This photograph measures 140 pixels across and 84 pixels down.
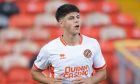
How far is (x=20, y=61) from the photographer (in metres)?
10.5

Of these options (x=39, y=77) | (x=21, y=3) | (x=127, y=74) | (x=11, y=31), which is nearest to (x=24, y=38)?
(x=11, y=31)

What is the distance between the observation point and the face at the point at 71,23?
4887 millimetres

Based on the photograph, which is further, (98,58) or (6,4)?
(6,4)

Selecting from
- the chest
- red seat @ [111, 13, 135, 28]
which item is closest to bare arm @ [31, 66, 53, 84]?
the chest

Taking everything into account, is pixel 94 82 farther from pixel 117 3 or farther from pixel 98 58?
pixel 117 3

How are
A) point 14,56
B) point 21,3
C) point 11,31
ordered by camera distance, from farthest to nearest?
point 21,3
point 11,31
point 14,56

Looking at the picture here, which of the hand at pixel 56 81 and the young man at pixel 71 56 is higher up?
the young man at pixel 71 56

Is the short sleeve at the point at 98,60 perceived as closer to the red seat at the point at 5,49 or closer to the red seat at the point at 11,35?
the red seat at the point at 5,49

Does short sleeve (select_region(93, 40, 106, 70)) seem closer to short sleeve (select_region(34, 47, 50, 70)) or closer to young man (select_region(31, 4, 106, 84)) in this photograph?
young man (select_region(31, 4, 106, 84))

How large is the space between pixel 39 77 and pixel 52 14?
6.64 metres

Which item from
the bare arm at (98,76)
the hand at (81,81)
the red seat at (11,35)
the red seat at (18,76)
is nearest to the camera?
the hand at (81,81)

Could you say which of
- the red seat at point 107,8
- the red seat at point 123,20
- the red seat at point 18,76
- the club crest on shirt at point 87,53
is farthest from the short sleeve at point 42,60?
the red seat at point 107,8

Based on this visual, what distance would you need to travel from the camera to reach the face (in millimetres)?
4887

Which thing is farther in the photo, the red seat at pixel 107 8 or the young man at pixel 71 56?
the red seat at pixel 107 8
